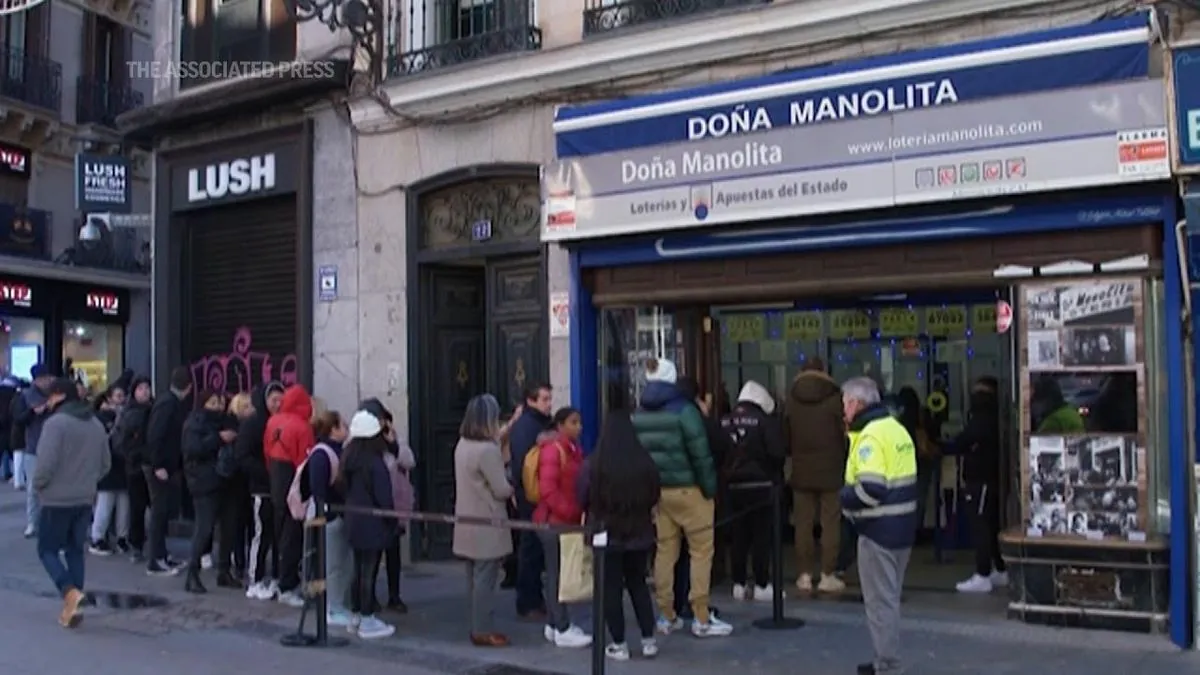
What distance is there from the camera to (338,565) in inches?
373

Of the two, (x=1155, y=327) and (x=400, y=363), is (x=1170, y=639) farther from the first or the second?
(x=400, y=363)

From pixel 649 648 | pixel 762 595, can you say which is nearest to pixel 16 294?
pixel 762 595

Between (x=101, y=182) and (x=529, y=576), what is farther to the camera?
(x=101, y=182)

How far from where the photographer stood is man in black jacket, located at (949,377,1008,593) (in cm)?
1019

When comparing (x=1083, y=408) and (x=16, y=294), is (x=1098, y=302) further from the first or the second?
(x=16, y=294)

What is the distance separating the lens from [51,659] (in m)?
8.37

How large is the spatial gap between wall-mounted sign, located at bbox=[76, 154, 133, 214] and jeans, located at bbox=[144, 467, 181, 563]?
7.02 metres

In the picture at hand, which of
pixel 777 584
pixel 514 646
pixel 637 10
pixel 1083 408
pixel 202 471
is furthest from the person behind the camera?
pixel 202 471

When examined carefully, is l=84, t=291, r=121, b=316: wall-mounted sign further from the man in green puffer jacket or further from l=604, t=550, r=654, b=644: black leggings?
l=604, t=550, r=654, b=644: black leggings

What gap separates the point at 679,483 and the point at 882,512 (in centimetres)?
173

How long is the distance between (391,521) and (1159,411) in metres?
5.42

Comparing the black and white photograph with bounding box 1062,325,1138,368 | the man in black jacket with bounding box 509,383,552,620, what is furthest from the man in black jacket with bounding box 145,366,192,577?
the black and white photograph with bounding box 1062,325,1138,368

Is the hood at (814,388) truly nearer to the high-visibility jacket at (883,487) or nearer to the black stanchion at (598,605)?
the high-visibility jacket at (883,487)

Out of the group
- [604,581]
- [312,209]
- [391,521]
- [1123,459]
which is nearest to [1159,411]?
[1123,459]
